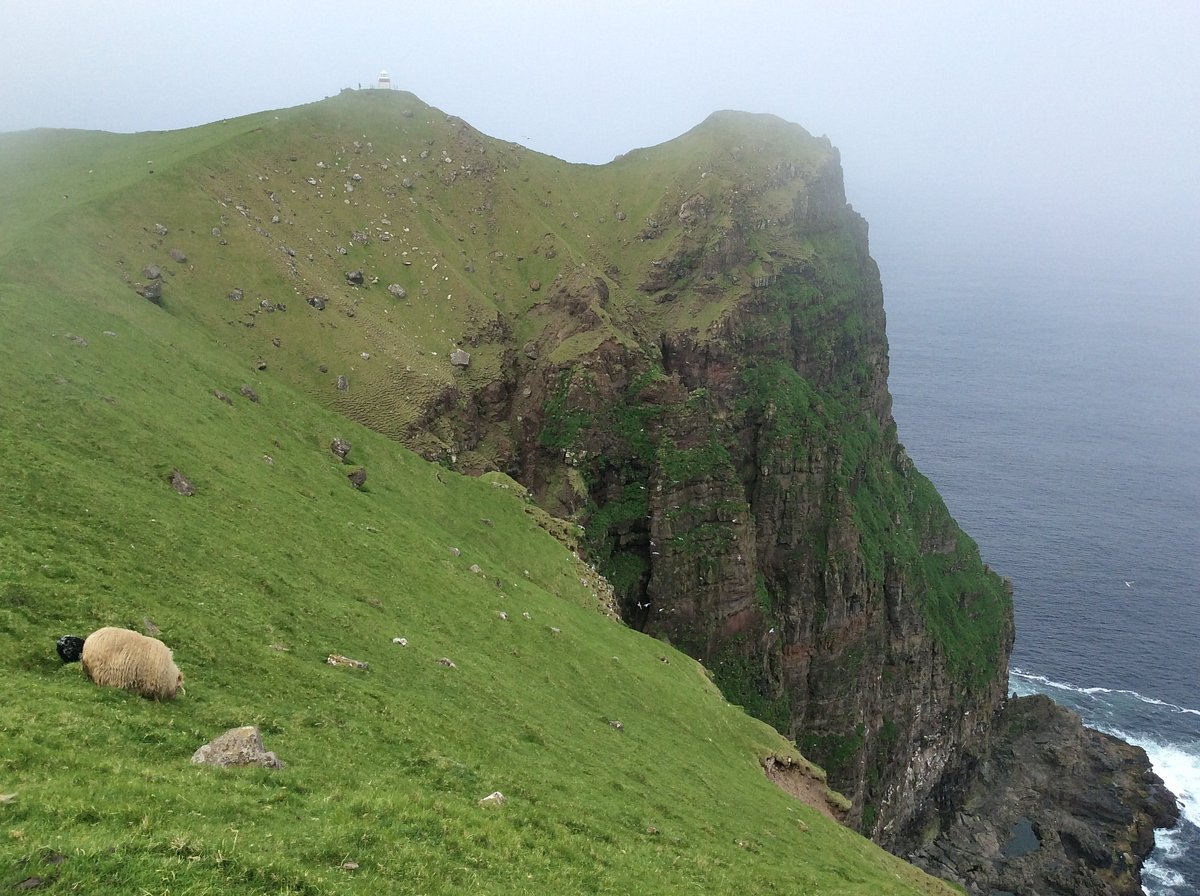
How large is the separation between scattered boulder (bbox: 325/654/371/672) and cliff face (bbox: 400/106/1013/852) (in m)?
60.5

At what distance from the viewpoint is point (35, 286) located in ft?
196

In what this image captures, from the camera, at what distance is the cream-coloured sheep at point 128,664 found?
23.6m

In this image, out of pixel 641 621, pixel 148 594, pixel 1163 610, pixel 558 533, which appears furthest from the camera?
pixel 1163 610

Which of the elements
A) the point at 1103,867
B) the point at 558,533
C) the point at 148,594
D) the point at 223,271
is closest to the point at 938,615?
the point at 1103,867

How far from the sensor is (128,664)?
945 inches

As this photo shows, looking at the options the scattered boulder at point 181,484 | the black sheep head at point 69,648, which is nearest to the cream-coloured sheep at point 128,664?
the black sheep head at point 69,648

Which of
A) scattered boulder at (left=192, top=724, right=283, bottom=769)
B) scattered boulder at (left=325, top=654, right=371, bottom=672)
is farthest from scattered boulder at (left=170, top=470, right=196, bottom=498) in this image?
scattered boulder at (left=192, top=724, right=283, bottom=769)

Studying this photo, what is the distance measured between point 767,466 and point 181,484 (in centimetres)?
8927

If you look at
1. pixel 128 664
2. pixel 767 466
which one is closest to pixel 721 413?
pixel 767 466

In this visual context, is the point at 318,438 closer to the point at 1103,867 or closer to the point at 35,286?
the point at 35,286

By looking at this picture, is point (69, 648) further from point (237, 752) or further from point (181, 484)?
point (181, 484)

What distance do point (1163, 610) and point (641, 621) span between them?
383 feet

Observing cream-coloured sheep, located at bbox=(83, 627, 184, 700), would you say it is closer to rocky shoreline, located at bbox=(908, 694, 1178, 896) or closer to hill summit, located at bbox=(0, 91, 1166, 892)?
hill summit, located at bbox=(0, 91, 1166, 892)

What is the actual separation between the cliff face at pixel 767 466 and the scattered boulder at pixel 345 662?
60.5 metres
